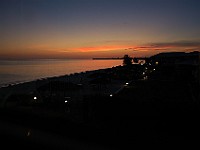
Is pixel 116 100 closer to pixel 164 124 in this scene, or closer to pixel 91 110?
pixel 91 110

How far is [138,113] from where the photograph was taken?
9.97 meters

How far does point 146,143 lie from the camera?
614cm

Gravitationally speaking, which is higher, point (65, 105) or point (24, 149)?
point (24, 149)

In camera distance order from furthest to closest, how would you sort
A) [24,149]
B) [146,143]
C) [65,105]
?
1. [65,105]
2. [146,143]
3. [24,149]

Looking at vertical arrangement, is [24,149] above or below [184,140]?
above

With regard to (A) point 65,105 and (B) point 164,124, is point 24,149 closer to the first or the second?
(B) point 164,124

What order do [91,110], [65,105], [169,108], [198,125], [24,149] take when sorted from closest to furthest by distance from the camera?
[24,149], [198,125], [169,108], [91,110], [65,105]

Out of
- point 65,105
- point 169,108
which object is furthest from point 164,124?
point 65,105

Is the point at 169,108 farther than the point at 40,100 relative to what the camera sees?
No

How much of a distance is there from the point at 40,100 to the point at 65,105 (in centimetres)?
159

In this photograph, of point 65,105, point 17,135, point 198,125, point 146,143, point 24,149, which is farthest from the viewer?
point 65,105

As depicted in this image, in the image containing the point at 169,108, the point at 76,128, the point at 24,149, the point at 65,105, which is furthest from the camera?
the point at 65,105

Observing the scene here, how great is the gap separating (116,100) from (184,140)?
13.6ft

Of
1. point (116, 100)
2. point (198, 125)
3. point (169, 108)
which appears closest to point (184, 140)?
point (198, 125)
